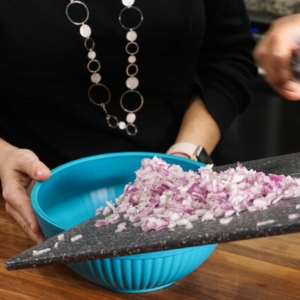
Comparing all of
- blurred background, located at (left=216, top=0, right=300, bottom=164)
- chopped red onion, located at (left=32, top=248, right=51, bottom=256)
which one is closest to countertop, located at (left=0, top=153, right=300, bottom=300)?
chopped red onion, located at (left=32, top=248, right=51, bottom=256)

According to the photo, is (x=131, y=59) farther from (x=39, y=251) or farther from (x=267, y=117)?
(x=267, y=117)

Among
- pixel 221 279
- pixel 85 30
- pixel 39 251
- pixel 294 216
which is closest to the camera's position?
pixel 294 216

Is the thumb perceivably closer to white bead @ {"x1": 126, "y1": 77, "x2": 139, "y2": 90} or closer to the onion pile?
the onion pile

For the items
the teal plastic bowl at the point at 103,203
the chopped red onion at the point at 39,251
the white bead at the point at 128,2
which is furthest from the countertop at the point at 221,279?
the white bead at the point at 128,2

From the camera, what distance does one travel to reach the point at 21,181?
870 millimetres

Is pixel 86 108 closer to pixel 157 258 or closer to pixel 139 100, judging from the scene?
pixel 139 100

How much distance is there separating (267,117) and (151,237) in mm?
1262

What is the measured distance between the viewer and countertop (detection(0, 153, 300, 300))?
0.69 metres

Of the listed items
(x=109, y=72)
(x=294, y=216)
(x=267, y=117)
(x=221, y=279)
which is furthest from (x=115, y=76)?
(x=267, y=117)

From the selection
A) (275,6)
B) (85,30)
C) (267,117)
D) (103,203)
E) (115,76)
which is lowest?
(267,117)

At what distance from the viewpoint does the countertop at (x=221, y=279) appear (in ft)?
2.25

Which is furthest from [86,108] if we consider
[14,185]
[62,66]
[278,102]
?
[278,102]

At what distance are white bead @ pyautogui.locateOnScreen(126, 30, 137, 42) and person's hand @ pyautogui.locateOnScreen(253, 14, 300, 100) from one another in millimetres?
352

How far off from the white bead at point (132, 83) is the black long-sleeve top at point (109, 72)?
1 centimetres
